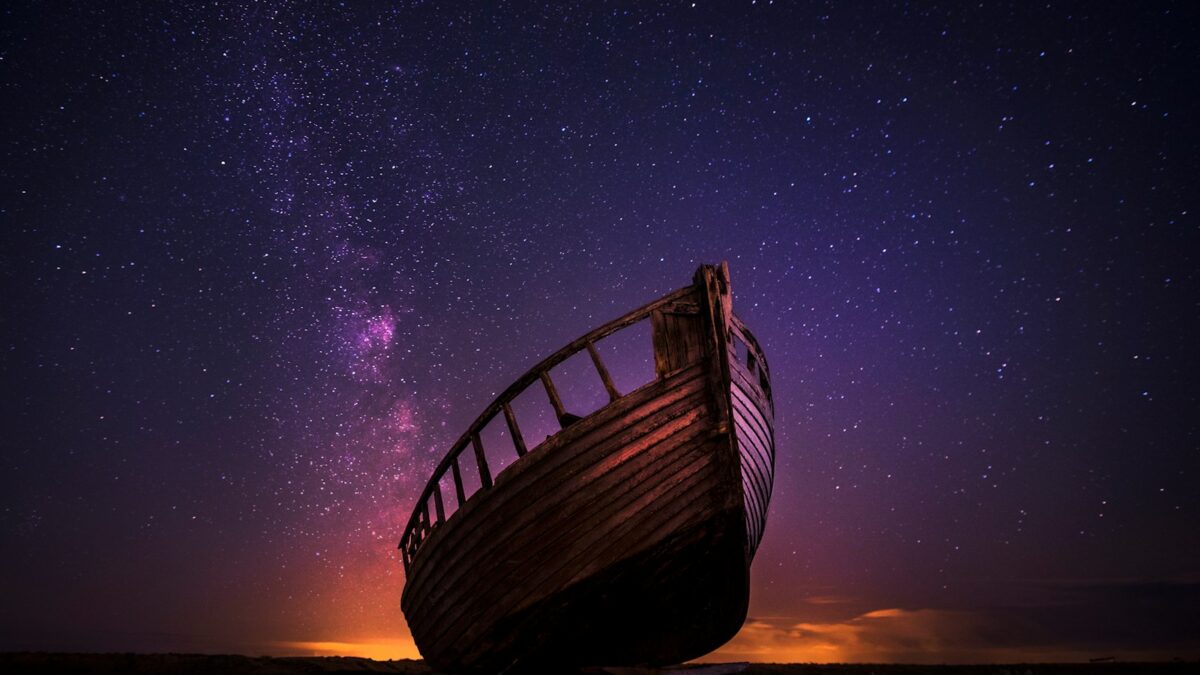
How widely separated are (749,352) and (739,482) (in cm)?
230

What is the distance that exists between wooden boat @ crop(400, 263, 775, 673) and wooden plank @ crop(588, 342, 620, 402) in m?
0.01

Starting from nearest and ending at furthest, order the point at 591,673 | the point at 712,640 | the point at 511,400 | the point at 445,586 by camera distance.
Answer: the point at 591,673
the point at 511,400
the point at 445,586
the point at 712,640

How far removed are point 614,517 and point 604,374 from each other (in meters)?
1.55

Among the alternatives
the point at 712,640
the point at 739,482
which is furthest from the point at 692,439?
the point at 712,640

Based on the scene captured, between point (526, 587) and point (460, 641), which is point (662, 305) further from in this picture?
point (460, 641)

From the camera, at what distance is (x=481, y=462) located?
7008 millimetres

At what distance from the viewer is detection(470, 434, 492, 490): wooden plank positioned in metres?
6.89

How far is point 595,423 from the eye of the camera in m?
6.48

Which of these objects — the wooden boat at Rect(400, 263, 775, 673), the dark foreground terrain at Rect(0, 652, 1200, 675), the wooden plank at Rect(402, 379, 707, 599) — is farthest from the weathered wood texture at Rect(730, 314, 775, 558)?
the dark foreground terrain at Rect(0, 652, 1200, 675)

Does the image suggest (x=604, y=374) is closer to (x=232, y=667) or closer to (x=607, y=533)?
(x=607, y=533)

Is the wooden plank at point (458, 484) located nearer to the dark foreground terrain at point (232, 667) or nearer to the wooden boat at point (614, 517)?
the wooden boat at point (614, 517)

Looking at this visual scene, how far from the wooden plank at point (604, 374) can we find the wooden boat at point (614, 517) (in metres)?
0.01

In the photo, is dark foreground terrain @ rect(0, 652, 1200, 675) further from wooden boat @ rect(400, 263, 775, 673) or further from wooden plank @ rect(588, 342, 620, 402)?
wooden plank @ rect(588, 342, 620, 402)

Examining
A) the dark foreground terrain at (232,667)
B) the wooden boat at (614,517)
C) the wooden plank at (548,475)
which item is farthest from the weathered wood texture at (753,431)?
the dark foreground terrain at (232,667)
